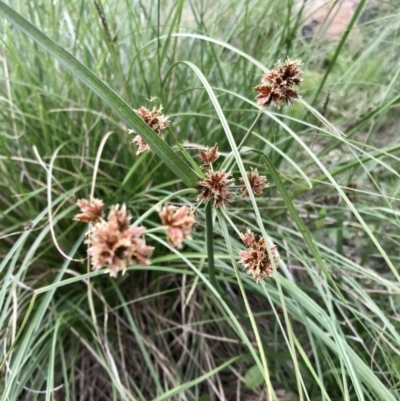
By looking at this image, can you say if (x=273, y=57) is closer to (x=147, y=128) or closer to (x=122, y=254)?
(x=147, y=128)

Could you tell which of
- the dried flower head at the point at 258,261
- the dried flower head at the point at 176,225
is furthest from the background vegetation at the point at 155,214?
the dried flower head at the point at 176,225

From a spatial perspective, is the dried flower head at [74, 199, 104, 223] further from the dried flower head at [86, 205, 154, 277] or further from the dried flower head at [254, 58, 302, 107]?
the dried flower head at [254, 58, 302, 107]

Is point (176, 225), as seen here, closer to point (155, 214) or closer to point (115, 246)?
point (115, 246)

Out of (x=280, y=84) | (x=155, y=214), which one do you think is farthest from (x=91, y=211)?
(x=155, y=214)

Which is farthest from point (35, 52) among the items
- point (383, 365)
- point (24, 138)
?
point (383, 365)

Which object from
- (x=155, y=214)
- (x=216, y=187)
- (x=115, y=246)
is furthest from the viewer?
(x=155, y=214)

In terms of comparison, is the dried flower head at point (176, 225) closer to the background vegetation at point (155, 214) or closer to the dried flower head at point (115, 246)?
the dried flower head at point (115, 246)

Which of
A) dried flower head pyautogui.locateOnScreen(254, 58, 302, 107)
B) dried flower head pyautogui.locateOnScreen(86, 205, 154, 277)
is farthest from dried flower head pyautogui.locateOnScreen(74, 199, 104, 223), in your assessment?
dried flower head pyautogui.locateOnScreen(254, 58, 302, 107)
